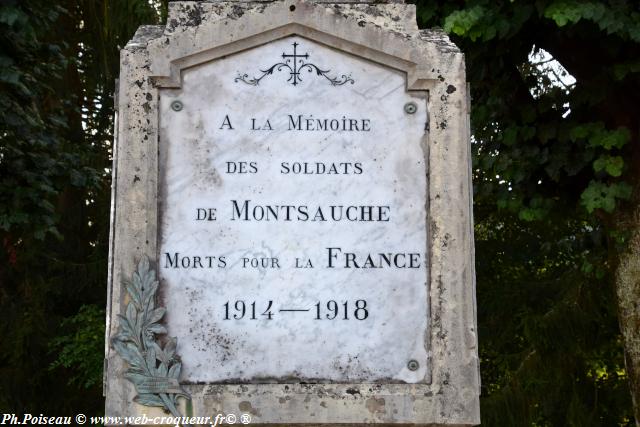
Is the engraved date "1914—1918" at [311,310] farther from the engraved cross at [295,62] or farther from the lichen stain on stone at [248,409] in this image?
the engraved cross at [295,62]

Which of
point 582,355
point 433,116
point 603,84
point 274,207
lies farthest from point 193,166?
point 582,355

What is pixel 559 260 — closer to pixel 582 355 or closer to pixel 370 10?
pixel 582 355

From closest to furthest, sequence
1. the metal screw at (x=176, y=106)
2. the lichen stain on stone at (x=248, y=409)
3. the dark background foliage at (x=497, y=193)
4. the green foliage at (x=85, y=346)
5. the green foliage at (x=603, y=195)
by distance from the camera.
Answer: the lichen stain on stone at (x=248, y=409) < the metal screw at (x=176, y=106) < the green foliage at (x=603, y=195) < the dark background foliage at (x=497, y=193) < the green foliage at (x=85, y=346)

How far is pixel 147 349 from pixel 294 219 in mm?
713

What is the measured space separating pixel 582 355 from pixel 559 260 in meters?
1.82

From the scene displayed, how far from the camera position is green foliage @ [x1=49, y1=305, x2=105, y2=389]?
391 inches

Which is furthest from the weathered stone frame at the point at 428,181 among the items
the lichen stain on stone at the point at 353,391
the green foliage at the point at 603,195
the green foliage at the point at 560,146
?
the green foliage at the point at 603,195

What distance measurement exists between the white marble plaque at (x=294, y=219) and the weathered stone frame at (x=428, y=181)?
0.15 ft

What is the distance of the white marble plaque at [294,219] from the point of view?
3674 millimetres

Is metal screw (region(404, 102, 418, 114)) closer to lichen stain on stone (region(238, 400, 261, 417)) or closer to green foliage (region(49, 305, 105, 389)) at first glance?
lichen stain on stone (region(238, 400, 261, 417))

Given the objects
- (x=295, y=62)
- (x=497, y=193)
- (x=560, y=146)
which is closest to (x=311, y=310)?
(x=295, y=62)

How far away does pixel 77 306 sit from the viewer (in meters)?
11.6

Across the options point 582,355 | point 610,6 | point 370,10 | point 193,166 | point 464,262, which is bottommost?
point 582,355

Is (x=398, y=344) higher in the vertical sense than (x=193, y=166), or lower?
lower
